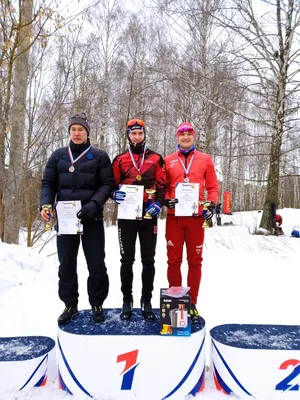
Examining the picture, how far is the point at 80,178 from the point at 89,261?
770 millimetres

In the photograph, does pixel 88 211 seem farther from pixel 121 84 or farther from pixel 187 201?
pixel 121 84

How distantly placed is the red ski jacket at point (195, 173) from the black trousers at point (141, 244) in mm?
337

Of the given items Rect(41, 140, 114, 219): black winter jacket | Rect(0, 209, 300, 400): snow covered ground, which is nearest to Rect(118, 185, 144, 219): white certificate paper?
Rect(41, 140, 114, 219): black winter jacket

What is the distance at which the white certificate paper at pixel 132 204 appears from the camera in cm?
287

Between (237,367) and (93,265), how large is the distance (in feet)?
4.79

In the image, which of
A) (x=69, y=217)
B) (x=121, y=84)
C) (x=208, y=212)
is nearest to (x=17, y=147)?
(x=69, y=217)

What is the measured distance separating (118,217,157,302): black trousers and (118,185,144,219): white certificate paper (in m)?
0.11

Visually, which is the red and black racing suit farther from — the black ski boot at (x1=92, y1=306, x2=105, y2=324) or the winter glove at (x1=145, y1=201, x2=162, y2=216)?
the black ski boot at (x1=92, y1=306, x2=105, y2=324)

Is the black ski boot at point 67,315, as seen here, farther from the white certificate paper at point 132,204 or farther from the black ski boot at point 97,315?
the white certificate paper at point 132,204

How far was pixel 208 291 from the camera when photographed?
491 cm

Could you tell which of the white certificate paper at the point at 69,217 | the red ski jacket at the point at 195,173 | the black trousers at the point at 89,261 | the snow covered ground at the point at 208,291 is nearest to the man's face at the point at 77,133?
the white certificate paper at the point at 69,217

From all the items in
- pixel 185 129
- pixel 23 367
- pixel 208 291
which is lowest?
pixel 208 291

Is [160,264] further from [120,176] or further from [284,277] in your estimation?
[120,176]

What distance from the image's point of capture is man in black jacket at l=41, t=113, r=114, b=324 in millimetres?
2891
